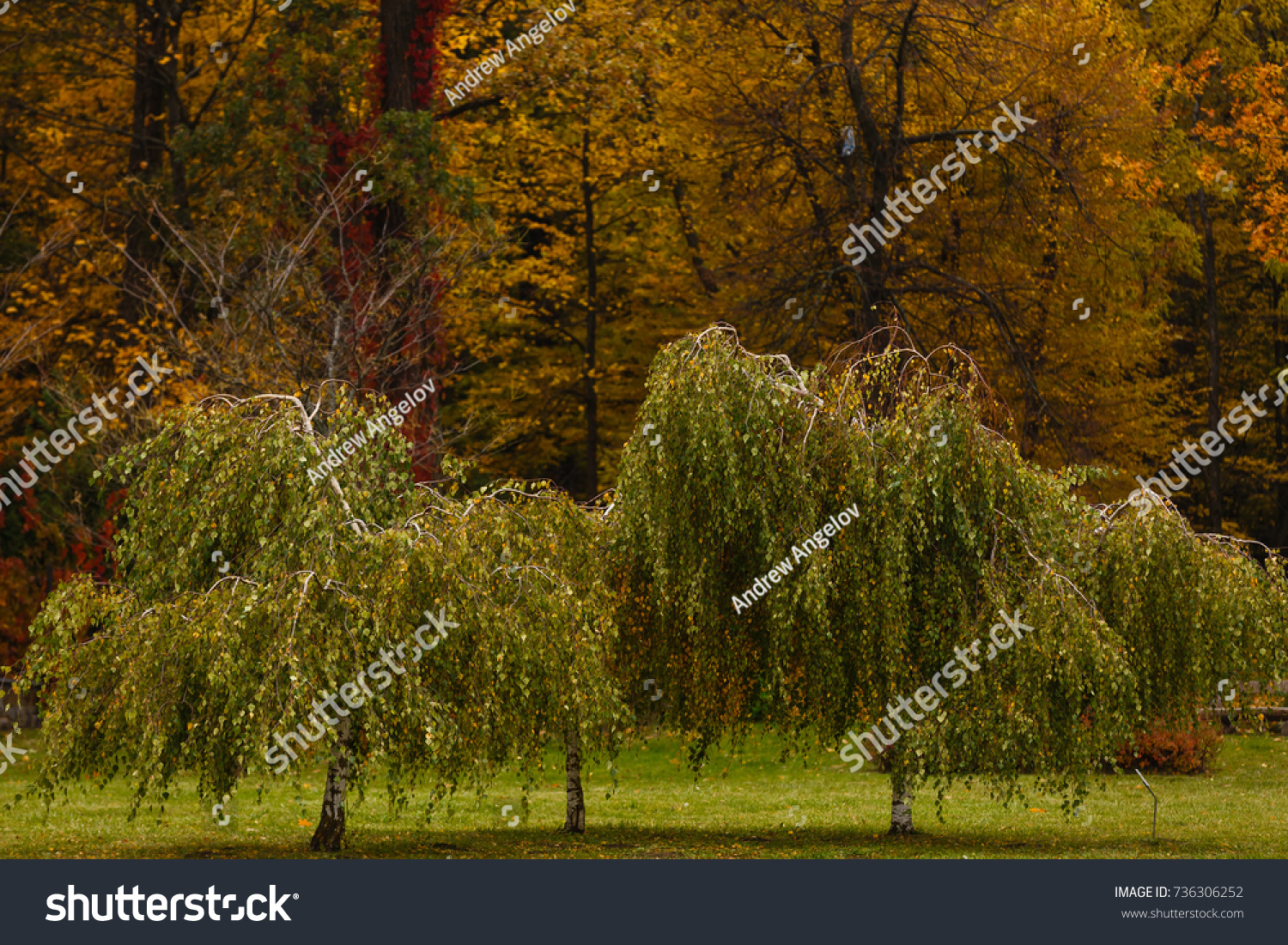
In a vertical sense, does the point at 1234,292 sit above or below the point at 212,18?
below

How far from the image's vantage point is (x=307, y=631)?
1085 centimetres

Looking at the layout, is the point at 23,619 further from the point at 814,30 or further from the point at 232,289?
the point at 814,30

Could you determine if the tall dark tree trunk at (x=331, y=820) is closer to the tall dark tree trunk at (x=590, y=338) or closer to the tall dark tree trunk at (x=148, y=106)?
the tall dark tree trunk at (x=148, y=106)

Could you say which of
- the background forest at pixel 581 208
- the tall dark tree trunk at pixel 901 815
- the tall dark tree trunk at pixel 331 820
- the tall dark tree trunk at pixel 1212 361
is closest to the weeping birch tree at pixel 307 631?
the tall dark tree trunk at pixel 331 820

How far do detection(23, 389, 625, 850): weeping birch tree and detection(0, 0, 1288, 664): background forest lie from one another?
492 cm

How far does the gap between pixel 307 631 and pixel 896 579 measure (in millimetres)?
5264

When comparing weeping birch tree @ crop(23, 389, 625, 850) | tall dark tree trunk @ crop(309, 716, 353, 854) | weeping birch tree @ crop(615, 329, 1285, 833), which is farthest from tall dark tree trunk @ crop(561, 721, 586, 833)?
tall dark tree trunk @ crop(309, 716, 353, 854)

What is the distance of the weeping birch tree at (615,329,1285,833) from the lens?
12992mm

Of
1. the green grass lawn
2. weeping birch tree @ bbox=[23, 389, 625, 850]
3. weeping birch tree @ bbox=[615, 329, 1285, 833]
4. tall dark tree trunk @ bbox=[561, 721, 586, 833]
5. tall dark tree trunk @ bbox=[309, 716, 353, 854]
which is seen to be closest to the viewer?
weeping birch tree @ bbox=[23, 389, 625, 850]

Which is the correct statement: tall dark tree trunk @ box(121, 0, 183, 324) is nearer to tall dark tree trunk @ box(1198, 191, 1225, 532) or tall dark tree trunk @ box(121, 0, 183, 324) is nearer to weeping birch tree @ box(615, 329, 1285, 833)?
weeping birch tree @ box(615, 329, 1285, 833)

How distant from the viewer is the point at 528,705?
12055 millimetres

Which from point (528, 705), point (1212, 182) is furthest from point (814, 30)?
point (528, 705)

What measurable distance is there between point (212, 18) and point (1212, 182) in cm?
2016

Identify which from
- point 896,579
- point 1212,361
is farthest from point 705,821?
point 1212,361
